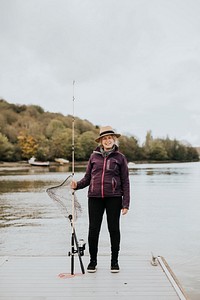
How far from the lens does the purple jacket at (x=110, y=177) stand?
4.73 metres

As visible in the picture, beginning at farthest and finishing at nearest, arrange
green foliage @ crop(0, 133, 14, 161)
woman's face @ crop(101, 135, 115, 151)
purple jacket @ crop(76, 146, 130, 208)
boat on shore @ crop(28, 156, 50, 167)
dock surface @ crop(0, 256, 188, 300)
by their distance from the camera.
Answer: green foliage @ crop(0, 133, 14, 161) < boat on shore @ crop(28, 156, 50, 167) < woman's face @ crop(101, 135, 115, 151) < purple jacket @ crop(76, 146, 130, 208) < dock surface @ crop(0, 256, 188, 300)

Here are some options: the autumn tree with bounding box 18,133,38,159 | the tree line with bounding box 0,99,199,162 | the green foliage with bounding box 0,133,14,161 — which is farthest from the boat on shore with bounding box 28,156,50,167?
the green foliage with bounding box 0,133,14,161

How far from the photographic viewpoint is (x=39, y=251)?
7.57 meters

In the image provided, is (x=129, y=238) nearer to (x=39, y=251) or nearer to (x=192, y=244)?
(x=192, y=244)

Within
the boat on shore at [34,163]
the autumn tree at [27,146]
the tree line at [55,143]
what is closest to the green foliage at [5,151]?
the tree line at [55,143]

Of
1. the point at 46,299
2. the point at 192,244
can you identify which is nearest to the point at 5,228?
the point at 192,244

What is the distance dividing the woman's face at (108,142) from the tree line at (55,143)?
2952 inches

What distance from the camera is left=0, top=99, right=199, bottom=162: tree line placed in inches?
3418

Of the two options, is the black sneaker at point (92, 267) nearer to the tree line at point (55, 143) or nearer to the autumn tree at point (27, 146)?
the tree line at point (55, 143)

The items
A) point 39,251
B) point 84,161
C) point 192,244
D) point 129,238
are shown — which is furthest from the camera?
point 84,161

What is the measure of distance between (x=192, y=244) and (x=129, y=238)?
53.7 inches

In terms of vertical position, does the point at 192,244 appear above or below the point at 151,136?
below

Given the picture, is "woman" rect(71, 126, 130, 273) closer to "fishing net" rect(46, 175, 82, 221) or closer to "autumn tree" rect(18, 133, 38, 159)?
"fishing net" rect(46, 175, 82, 221)

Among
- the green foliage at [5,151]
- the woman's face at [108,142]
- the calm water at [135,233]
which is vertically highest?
the green foliage at [5,151]
